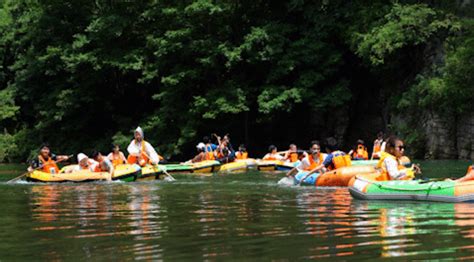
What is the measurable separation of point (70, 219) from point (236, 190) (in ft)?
20.1

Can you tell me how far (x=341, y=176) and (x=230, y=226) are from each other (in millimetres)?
7258

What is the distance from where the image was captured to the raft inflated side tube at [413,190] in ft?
43.8

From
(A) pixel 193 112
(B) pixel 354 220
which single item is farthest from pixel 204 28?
(B) pixel 354 220

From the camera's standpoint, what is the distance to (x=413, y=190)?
13.9 metres

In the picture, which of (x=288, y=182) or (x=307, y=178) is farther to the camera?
(x=288, y=182)

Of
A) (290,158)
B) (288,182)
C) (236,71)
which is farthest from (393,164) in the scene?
(236,71)

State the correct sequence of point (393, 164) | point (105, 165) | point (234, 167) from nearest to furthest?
1. point (393, 164)
2. point (105, 165)
3. point (234, 167)

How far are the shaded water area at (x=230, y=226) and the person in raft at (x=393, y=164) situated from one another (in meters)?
0.77

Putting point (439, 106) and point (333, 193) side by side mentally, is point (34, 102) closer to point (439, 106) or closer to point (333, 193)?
point (439, 106)

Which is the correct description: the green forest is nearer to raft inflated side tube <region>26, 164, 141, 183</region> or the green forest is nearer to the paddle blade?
raft inflated side tube <region>26, 164, 141, 183</region>

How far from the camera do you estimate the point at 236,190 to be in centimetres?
1836

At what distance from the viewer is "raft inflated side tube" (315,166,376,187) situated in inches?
710

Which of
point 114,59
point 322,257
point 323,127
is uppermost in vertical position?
point 114,59

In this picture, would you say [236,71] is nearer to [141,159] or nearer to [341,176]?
[141,159]
